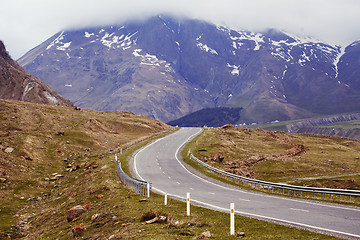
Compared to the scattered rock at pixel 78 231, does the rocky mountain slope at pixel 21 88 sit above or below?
above

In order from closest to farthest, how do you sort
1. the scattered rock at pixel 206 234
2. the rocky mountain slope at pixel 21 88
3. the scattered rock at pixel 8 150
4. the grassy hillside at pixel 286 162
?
the scattered rock at pixel 206 234
the scattered rock at pixel 8 150
the grassy hillside at pixel 286 162
the rocky mountain slope at pixel 21 88

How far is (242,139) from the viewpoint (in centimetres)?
9288

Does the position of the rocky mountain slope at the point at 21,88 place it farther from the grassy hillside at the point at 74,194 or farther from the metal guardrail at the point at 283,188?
the metal guardrail at the point at 283,188

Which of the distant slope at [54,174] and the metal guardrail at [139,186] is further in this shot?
the metal guardrail at [139,186]

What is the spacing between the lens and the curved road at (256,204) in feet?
62.5

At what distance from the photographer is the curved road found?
1905 cm

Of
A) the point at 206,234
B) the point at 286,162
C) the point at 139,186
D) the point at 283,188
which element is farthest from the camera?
the point at 286,162

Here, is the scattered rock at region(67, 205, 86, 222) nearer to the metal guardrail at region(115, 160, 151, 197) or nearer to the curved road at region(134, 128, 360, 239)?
the metal guardrail at region(115, 160, 151, 197)

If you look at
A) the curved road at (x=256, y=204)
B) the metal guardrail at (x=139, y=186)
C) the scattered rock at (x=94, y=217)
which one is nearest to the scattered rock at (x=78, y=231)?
the scattered rock at (x=94, y=217)

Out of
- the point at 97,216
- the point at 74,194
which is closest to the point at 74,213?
the point at 97,216

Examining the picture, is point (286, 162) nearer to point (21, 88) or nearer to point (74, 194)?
point (74, 194)

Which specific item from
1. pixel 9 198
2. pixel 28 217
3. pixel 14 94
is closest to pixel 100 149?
pixel 9 198

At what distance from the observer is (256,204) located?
2672 centimetres

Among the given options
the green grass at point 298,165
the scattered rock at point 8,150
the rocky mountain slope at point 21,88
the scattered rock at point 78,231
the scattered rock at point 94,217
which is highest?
the rocky mountain slope at point 21,88
